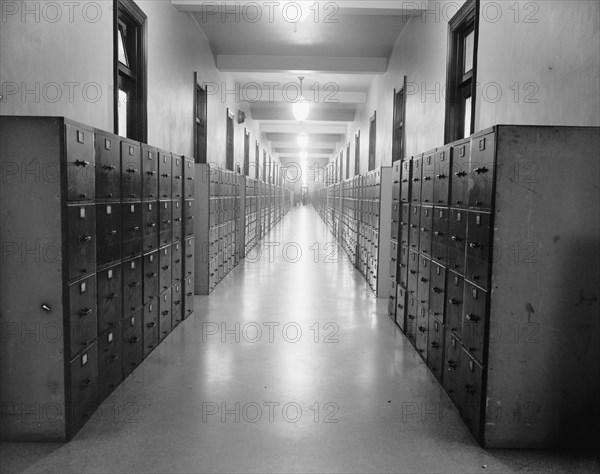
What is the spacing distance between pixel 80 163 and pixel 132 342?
1.73m

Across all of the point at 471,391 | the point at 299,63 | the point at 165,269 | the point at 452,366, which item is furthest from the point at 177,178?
the point at 299,63

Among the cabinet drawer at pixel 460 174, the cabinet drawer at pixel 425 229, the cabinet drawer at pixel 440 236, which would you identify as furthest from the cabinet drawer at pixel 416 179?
the cabinet drawer at pixel 460 174

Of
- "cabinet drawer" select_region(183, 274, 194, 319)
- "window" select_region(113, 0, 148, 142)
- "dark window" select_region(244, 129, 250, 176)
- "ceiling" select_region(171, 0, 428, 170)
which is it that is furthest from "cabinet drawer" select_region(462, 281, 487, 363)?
"dark window" select_region(244, 129, 250, 176)

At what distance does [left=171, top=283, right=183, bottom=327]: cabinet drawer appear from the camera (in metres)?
5.91

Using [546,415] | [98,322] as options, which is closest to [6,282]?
[98,322]

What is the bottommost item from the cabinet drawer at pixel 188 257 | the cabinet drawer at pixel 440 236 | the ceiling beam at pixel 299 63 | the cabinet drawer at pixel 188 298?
the cabinet drawer at pixel 188 298

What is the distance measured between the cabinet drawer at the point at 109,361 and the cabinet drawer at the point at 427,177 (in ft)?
9.38

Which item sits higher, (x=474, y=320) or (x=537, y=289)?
(x=537, y=289)

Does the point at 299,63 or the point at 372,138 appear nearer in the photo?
the point at 299,63

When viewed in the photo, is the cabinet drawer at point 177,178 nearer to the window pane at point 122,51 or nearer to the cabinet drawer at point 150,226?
the cabinet drawer at point 150,226

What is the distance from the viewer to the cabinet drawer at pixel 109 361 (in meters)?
3.75

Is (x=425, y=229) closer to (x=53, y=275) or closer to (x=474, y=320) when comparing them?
(x=474, y=320)

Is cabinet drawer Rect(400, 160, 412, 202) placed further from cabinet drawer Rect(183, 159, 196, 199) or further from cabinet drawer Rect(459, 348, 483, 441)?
cabinet drawer Rect(459, 348, 483, 441)

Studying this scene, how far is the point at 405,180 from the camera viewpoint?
20.3 feet
